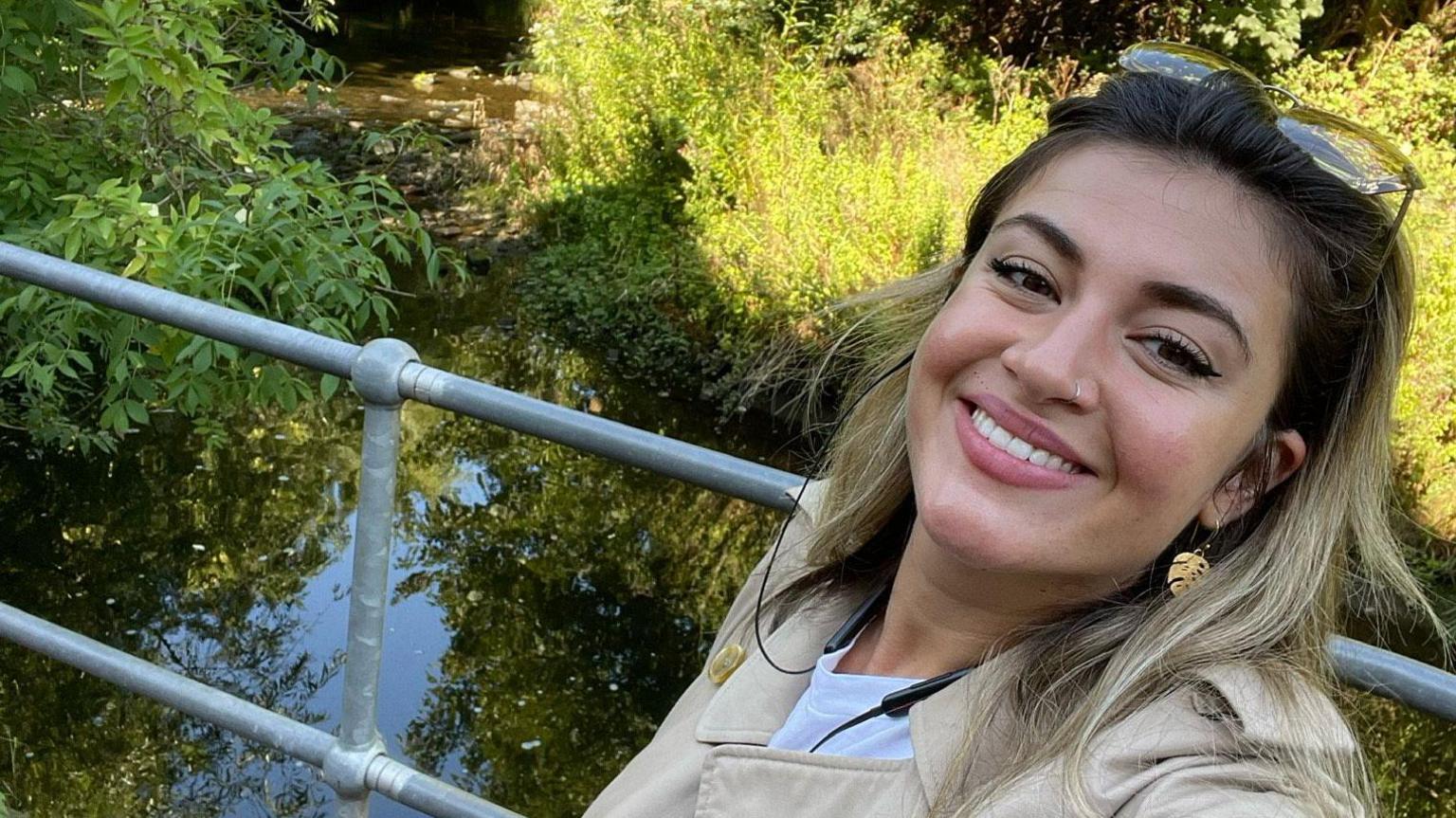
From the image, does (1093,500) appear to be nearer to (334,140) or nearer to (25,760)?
(25,760)

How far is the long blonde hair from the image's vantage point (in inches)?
48.6

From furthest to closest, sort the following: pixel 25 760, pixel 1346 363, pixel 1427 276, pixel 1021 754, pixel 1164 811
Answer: pixel 1427 276 → pixel 25 760 → pixel 1346 363 → pixel 1021 754 → pixel 1164 811

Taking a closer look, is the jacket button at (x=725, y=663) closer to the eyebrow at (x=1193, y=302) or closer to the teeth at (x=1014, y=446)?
the teeth at (x=1014, y=446)

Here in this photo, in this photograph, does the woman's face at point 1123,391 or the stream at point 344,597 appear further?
the stream at point 344,597

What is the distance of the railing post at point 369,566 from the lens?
5.26ft

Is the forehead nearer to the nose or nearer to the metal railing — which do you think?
the nose

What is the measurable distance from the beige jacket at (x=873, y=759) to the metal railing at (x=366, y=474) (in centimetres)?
17

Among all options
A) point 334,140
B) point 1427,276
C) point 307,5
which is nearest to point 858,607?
point 307,5

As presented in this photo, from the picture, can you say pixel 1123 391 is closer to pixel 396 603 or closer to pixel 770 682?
pixel 770 682

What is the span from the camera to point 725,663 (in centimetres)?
162

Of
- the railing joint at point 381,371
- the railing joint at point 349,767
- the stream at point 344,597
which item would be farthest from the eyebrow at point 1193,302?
the stream at point 344,597

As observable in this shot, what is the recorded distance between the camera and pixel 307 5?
17.6 ft

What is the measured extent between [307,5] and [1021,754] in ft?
15.9

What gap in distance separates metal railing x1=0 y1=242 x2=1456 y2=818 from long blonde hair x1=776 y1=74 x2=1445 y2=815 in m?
0.35
